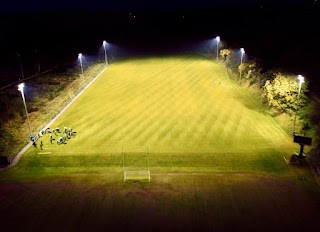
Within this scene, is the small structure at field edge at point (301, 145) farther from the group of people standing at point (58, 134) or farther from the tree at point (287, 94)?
the group of people standing at point (58, 134)

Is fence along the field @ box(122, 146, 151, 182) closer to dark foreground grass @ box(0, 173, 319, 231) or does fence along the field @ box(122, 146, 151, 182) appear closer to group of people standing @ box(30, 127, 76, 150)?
dark foreground grass @ box(0, 173, 319, 231)

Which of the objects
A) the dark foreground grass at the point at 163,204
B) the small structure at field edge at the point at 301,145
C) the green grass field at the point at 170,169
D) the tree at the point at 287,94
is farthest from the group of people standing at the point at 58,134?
the tree at the point at 287,94

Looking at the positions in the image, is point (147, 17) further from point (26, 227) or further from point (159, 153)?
point (26, 227)

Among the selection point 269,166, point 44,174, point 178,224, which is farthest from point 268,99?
point 44,174

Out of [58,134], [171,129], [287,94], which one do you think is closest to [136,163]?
[171,129]

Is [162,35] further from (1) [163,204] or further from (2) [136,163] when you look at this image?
(1) [163,204]

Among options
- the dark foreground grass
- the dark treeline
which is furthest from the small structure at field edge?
the dark treeline
